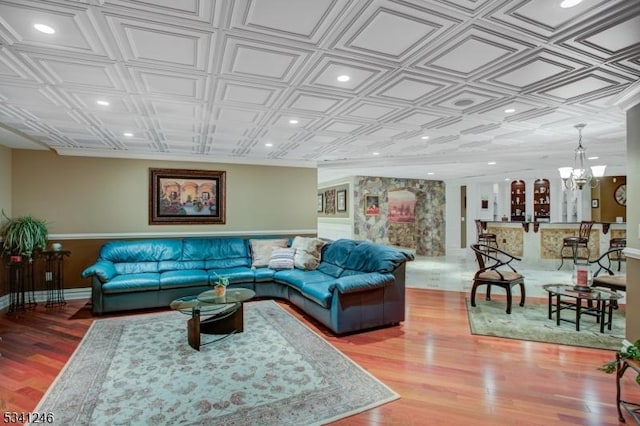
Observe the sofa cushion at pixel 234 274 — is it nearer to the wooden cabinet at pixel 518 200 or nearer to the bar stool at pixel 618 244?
the bar stool at pixel 618 244

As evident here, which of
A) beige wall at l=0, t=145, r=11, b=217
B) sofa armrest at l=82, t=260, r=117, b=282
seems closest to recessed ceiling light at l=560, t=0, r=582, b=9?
sofa armrest at l=82, t=260, r=117, b=282

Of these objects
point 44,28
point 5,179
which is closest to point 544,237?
point 44,28

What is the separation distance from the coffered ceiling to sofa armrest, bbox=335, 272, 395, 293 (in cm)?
180

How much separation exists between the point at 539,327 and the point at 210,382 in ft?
12.2

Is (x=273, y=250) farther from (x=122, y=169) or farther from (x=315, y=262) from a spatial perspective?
(x=122, y=169)

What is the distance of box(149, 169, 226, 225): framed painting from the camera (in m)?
5.58

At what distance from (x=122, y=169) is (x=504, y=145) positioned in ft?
20.2

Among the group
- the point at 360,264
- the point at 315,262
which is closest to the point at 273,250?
the point at 315,262

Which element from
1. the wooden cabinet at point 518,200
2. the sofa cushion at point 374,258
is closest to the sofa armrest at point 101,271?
the sofa cushion at point 374,258

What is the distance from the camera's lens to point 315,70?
2.38 meters

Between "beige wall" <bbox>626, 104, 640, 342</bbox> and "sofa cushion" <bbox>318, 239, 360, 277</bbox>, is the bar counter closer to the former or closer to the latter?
"beige wall" <bbox>626, 104, 640, 342</bbox>

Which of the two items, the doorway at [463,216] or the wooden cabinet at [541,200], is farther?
the wooden cabinet at [541,200]

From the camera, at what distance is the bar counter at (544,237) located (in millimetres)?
7887

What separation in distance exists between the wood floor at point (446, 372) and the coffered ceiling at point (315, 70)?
238 centimetres
